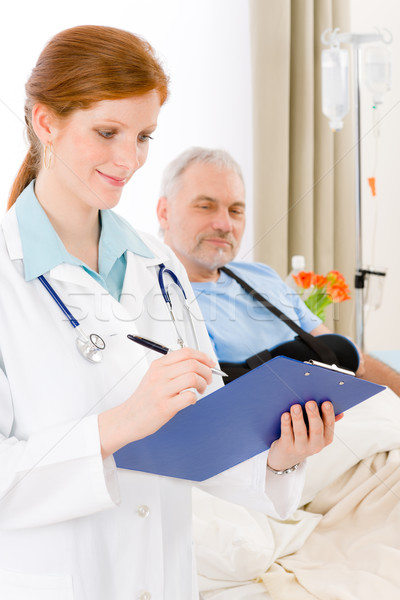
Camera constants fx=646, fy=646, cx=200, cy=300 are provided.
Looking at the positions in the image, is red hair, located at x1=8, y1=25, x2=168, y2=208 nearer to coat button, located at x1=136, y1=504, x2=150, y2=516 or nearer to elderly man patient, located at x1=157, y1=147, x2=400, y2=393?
coat button, located at x1=136, y1=504, x2=150, y2=516

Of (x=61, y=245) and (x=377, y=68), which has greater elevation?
(x=377, y=68)

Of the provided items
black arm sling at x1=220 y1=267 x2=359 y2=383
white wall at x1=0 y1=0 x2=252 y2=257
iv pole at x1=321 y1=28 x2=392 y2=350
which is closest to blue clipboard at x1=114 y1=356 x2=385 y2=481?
black arm sling at x1=220 y1=267 x2=359 y2=383

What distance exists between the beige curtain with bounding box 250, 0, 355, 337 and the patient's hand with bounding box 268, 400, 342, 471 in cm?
189

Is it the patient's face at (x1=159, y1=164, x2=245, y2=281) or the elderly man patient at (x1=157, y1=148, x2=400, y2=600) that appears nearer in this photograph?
the elderly man patient at (x1=157, y1=148, x2=400, y2=600)

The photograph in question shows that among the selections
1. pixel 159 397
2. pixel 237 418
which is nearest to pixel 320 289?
pixel 237 418

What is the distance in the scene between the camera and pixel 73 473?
709 mm

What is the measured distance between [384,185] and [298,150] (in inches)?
28.2

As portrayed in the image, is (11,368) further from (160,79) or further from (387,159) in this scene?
(387,159)

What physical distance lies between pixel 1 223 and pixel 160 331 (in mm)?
260

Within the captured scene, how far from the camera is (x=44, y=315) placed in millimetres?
789

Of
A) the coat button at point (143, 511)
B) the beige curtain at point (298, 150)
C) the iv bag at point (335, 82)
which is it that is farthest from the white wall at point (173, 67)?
the coat button at point (143, 511)

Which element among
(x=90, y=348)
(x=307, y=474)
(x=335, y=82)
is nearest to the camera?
(x=90, y=348)

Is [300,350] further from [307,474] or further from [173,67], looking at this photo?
[173,67]

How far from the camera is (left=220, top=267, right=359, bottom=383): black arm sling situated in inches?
63.8
